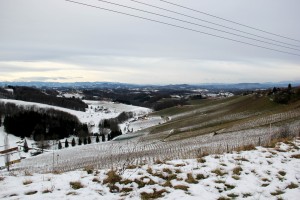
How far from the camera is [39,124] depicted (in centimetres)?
14625

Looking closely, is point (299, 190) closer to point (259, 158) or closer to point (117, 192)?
point (259, 158)

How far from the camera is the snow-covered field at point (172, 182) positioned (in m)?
8.04

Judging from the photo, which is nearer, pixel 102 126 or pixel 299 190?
pixel 299 190

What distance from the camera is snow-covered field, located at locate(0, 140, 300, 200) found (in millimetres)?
8039

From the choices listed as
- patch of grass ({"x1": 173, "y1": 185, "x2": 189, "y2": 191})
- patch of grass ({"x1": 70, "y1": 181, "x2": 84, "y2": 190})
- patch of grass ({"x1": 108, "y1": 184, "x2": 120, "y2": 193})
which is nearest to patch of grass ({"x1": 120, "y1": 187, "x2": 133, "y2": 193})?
patch of grass ({"x1": 108, "y1": 184, "x2": 120, "y2": 193})

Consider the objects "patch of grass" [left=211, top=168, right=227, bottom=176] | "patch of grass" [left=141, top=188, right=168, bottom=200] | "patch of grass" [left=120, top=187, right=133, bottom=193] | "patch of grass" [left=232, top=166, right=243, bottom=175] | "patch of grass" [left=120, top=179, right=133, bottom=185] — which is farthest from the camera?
"patch of grass" [left=232, top=166, right=243, bottom=175]

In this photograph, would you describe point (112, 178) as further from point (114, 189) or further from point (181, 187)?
point (181, 187)

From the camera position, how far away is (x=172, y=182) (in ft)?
30.0

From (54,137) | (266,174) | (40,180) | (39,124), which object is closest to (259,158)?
(266,174)

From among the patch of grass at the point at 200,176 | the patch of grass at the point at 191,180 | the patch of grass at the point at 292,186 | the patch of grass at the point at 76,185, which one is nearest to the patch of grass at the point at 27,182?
the patch of grass at the point at 76,185

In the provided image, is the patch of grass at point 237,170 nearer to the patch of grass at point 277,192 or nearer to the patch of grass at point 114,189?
the patch of grass at point 277,192

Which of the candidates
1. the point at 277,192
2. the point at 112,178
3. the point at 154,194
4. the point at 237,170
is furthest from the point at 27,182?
the point at 277,192

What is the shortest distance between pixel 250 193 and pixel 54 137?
450 feet

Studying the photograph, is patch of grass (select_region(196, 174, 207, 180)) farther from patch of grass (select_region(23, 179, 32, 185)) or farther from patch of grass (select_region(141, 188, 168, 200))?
patch of grass (select_region(23, 179, 32, 185))
